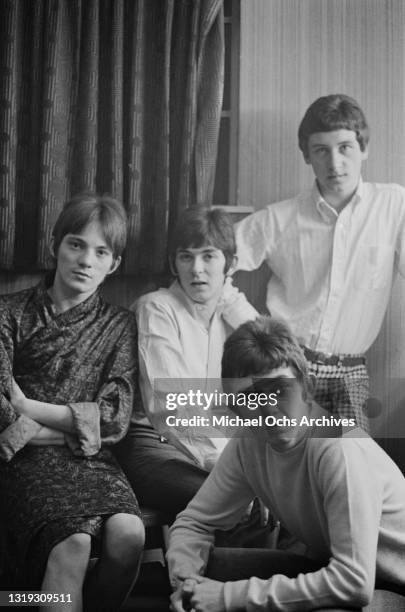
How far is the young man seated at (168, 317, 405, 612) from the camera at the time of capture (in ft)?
3.02

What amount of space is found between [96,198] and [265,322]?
1.23 ft

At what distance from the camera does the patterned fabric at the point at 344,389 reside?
3.93ft

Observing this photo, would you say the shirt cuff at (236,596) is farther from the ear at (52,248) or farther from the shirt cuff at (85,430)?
the ear at (52,248)

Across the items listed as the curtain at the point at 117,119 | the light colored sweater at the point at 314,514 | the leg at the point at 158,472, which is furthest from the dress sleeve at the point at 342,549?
the curtain at the point at 117,119

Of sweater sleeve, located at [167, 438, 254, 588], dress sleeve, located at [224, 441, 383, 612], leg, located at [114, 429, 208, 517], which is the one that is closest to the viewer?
dress sleeve, located at [224, 441, 383, 612]

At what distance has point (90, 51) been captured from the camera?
1.23 metres

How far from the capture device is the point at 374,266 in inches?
48.7

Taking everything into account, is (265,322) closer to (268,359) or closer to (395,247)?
(268,359)

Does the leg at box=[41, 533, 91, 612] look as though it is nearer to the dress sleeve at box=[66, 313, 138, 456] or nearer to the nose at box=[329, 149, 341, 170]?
the dress sleeve at box=[66, 313, 138, 456]

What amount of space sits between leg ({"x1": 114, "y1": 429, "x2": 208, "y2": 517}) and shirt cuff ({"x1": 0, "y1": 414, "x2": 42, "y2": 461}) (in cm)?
15

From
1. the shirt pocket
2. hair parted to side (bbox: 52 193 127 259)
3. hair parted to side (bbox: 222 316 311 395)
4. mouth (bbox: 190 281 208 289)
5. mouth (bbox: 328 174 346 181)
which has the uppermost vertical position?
mouth (bbox: 328 174 346 181)

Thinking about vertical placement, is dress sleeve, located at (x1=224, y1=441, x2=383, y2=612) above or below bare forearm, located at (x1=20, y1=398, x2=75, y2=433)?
below

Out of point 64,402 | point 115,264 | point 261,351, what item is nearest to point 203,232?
point 115,264

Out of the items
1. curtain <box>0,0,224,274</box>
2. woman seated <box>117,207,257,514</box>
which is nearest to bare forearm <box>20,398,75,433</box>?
woman seated <box>117,207,257,514</box>
